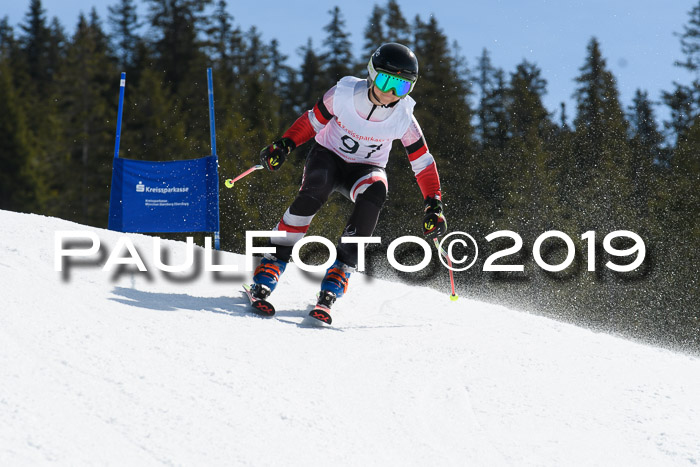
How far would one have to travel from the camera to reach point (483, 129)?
32281 mm

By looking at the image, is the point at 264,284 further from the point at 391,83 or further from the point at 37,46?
the point at 37,46

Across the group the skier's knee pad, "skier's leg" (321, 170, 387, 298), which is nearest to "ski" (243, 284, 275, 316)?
"skier's leg" (321, 170, 387, 298)

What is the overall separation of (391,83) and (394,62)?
0.44ft

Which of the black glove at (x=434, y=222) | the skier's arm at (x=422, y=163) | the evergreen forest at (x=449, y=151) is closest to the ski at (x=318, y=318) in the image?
the black glove at (x=434, y=222)

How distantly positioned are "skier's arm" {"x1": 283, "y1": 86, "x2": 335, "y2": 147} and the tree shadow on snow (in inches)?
48.9

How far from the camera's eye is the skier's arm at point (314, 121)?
179 inches

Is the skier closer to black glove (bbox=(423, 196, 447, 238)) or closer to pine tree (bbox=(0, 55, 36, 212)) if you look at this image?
black glove (bbox=(423, 196, 447, 238))

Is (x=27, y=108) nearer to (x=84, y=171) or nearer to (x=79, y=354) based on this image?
(x=84, y=171)

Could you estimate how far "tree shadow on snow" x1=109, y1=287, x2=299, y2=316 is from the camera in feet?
12.1

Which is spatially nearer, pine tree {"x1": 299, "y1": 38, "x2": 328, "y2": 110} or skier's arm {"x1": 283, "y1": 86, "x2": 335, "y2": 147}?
skier's arm {"x1": 283, "y1": 86, "x2": 335, "y2": 147}

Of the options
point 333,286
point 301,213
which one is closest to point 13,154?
point 301,213

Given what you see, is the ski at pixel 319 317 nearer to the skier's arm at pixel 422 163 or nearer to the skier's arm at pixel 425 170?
the skier's arm at pixel 425 170

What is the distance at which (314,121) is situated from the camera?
4.63 meters

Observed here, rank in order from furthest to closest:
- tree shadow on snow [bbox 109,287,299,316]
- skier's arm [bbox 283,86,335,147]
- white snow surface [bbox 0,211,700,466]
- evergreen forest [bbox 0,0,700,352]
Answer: evergreen forest [bbox 0,0,700,352] < skier's arm [bbox 283,86,335,147] < tree shadow on snow [bbox 109,287,299,316] < white snow surface [bbox 0,211,700,466]
